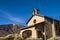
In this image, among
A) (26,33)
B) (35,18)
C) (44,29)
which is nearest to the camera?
(44,29)

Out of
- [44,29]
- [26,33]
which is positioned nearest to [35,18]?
[26,33]

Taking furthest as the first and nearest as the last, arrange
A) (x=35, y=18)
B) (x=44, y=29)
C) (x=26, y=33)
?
(x=35, y=18)
(x=26, y=33)
(x=44, y=29)

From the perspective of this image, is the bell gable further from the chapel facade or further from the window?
the window

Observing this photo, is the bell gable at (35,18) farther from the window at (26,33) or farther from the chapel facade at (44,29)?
the window at (26,33)

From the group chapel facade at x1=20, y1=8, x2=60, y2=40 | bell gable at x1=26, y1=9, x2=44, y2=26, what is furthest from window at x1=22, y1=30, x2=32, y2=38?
bell gable at x1=26, y1=9, x2=44, y2=26

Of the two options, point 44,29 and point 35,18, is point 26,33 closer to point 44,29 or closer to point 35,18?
point 35,18

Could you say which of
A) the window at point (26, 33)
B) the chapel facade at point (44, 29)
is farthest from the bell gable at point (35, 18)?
the window at point (26, 33)

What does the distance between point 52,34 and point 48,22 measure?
9.79 feet

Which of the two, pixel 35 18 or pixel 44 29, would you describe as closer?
pixel 44 29

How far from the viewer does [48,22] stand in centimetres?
3562

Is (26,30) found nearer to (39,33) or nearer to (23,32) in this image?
(23,32)

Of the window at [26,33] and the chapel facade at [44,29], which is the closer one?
the chapel facade at [44,29]

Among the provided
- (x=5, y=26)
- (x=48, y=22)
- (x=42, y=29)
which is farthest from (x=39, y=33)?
(x=5, y=26)

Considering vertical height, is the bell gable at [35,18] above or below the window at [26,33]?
above
